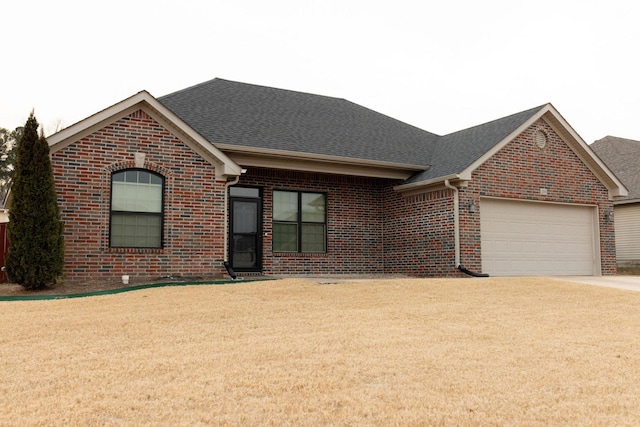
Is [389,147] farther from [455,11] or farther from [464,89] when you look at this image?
[464,89]

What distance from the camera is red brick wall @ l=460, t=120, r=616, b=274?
599 inches

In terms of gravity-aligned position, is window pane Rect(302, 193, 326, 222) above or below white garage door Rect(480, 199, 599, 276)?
above

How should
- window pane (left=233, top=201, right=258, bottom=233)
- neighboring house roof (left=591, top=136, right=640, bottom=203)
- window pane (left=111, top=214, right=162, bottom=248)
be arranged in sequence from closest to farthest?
window pane (left=111, top=214, right=162, bottom=248) < window pane (left=233, top=201, right=258, bottom=233) < neighboring house roof (left=591, top=136, right=640, bottom=203)

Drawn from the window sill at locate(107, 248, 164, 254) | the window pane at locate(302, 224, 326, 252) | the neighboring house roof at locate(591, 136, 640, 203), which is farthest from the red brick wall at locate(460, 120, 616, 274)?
the window sill at locate(107, 248, 164, 254)

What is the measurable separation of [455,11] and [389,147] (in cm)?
445

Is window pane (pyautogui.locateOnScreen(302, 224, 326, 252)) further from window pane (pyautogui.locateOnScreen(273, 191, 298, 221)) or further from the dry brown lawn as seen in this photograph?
the dry brown lawn

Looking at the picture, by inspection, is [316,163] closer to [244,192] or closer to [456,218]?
[244,192]

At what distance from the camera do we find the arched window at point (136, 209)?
1272cm

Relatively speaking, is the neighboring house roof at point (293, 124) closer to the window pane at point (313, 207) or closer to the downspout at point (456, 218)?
the window pane at point (313, 207)

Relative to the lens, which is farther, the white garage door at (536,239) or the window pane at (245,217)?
the white garage door at (536,239)

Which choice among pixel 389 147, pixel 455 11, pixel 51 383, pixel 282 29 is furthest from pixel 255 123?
pixel 51 383

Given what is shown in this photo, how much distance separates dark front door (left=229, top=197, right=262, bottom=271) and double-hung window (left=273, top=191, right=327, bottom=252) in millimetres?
546

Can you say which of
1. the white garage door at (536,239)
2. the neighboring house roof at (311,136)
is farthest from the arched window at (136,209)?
the white garage door at (536,239)

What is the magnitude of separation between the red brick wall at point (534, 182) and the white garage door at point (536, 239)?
34 centimetres
